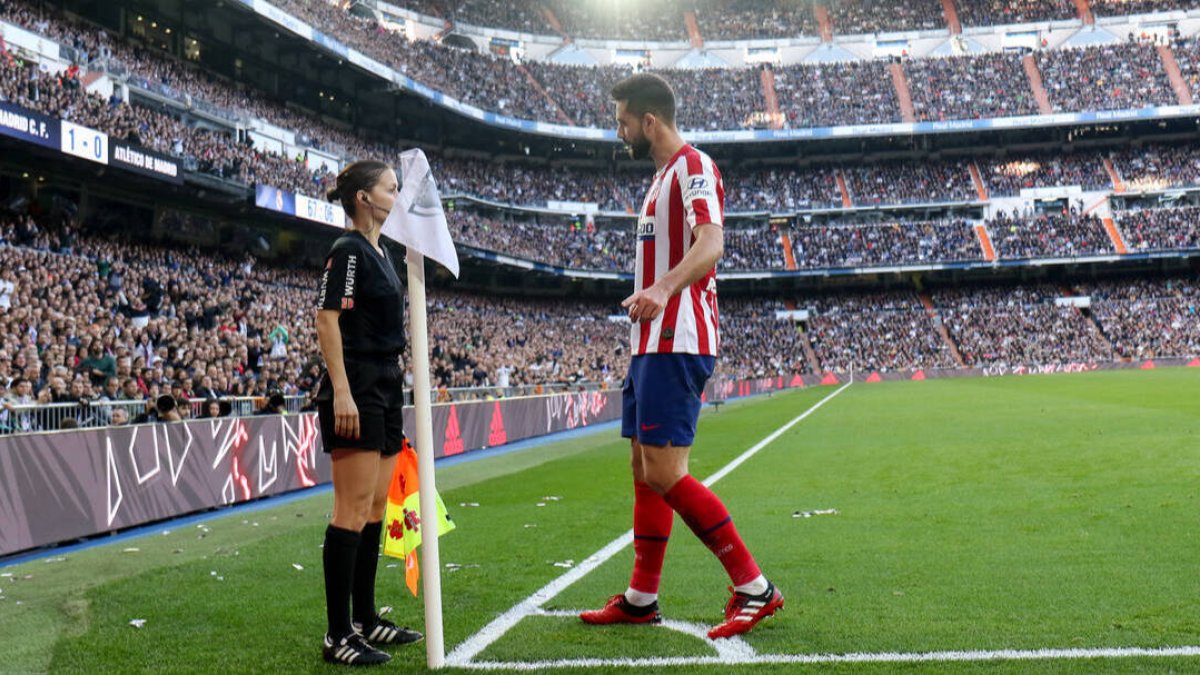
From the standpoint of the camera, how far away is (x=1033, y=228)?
61438 millimetres

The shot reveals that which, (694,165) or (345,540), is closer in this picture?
(345,540)

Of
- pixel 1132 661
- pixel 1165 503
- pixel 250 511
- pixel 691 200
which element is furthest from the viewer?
pixel 250 511

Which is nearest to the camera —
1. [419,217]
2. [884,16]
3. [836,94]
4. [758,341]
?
[419,217]

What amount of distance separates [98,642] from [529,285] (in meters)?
54.0

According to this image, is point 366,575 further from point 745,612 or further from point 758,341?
point 758,341

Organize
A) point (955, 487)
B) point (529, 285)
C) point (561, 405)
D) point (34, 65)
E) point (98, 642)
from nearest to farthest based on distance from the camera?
point (98, 642) < point (955, 487) < point (34, 65) < point (561, 405) < point (529, 285)

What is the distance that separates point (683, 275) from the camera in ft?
13.7

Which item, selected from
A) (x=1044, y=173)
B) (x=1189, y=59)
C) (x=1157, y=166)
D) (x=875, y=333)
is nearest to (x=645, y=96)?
(x=875, y=333)

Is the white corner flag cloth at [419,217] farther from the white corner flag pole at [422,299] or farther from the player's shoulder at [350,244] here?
the player's shoulder at [350,244]

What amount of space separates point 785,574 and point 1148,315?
6006cm

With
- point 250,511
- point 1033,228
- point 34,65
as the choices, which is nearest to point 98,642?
point 250,511

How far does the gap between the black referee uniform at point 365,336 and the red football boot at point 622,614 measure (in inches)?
49.6

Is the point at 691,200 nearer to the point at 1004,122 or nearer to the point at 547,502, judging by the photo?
the point at 547,502

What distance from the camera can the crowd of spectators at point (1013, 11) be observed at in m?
71.8
